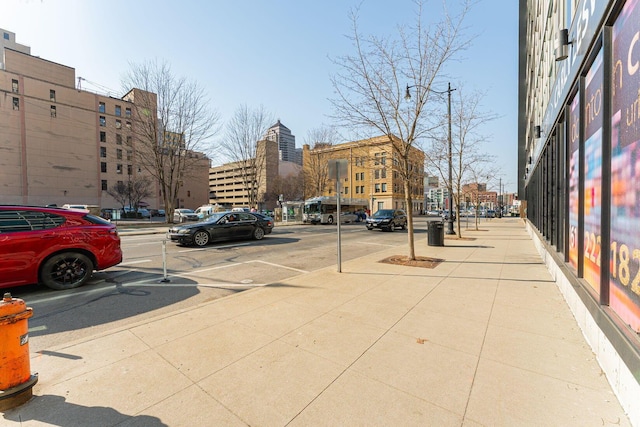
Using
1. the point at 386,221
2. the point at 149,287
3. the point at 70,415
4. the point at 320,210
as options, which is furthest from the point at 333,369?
the point at 320,210

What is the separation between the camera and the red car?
215 inches

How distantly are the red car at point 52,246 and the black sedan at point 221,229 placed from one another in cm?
535

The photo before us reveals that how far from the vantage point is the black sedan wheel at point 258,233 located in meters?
15.1

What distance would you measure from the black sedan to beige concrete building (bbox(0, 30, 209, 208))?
40.5m

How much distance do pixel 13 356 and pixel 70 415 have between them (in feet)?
2.24

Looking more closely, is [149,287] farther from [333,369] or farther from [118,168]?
[118,168]

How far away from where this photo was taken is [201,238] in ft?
41.4

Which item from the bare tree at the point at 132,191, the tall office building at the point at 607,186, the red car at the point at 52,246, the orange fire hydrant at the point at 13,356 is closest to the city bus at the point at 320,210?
the red car at the point at 52,246

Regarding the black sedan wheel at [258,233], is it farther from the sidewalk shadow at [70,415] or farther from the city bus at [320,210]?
the city bus at [320,210]

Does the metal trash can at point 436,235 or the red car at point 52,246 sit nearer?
the red car at point 52,246

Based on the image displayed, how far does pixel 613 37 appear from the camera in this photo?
120 inches

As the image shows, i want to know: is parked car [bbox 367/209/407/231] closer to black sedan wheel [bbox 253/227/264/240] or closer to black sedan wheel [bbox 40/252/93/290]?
black sedan wheel [bbox 253/227/264/240]

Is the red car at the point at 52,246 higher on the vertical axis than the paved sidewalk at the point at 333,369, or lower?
higher

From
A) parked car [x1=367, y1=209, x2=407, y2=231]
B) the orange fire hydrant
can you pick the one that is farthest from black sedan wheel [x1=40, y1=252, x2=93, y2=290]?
parked car [x1=367, y1=209, x2=407, y2=231]
